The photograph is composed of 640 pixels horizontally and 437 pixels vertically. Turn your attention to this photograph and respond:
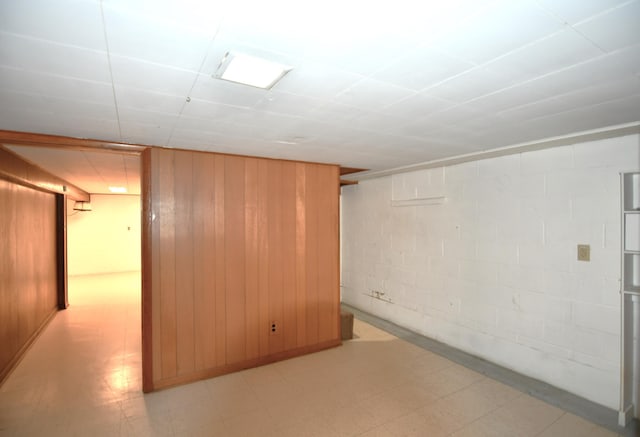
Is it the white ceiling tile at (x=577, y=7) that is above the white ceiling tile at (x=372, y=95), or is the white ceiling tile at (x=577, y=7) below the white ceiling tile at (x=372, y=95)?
above

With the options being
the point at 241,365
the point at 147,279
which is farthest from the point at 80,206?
the point at 241,365

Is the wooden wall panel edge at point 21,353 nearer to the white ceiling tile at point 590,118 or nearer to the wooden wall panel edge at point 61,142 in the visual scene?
the wooden wall panel edge at point 61,142

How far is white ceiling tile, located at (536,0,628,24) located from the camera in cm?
103

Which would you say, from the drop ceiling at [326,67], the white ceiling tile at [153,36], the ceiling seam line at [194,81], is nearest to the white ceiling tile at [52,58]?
the drop ceiling at [326,67]

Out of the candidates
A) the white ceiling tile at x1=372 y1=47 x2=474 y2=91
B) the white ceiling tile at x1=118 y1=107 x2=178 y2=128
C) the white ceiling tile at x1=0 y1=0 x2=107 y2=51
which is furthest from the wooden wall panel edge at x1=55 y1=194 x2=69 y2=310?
the white ceiling tile at x1=372 y1=47 x2=474 y2=91

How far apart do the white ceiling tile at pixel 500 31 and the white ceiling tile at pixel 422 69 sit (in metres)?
0.05

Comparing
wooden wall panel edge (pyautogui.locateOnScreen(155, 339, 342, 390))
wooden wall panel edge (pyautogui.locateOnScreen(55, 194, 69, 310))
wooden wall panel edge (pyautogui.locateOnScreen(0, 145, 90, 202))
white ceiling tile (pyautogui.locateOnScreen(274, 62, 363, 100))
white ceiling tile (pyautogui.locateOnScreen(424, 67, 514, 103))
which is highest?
white ceiling tile (pyautogui.locateOnScreen(274, 62, 363, 100))

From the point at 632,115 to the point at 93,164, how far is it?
16.8 feet

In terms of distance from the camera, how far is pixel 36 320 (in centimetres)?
424

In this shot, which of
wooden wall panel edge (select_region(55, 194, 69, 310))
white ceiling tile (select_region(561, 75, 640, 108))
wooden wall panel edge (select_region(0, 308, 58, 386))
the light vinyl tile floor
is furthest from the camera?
wooden wall panel edge (select_region(55, 194, 69, 310))

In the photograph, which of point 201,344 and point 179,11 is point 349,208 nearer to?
point 201,344

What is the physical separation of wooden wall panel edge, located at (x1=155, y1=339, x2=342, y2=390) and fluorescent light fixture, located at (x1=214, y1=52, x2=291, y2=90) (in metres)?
2.73

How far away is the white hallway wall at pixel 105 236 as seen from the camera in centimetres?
818

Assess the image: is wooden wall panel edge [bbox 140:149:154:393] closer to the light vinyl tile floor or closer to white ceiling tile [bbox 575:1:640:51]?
the light vinyl tile floor
